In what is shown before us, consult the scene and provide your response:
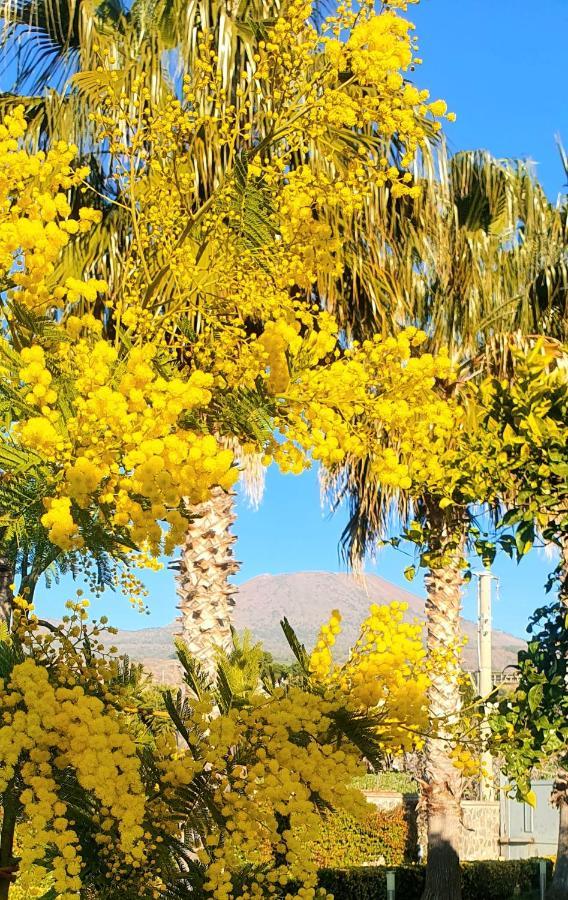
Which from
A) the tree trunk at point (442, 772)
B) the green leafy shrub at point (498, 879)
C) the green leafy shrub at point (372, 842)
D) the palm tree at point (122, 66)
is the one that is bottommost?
the green leafy shrub at point (498, 879)

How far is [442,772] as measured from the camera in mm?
10742

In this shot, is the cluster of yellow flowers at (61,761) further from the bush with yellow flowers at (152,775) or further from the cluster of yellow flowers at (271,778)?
the cluster of yellow flowers at (271,778)

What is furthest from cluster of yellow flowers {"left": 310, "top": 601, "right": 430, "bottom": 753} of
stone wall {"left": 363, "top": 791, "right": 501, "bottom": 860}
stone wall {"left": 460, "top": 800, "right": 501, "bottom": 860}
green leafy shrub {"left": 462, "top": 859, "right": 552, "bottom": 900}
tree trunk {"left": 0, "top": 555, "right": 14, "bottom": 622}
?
stone wall {"left": 460, "top": 800, "right": 501, "bottom": 860}

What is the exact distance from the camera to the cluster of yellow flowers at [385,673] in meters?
3.10

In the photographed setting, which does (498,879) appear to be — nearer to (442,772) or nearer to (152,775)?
(442,772)

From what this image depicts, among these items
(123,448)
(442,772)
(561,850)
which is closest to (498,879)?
(561,850)

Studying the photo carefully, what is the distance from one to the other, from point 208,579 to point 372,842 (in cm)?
932

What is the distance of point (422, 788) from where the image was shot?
10961 mm

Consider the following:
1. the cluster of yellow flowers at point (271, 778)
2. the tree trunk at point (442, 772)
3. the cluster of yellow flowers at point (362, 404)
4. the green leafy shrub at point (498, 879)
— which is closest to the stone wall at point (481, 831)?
the green leafy shrub at point (498, 879)

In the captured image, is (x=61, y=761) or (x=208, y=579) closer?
(x=61, y=761)

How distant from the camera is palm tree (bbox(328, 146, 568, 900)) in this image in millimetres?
9594

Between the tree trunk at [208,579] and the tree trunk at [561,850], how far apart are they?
4868 millimetres

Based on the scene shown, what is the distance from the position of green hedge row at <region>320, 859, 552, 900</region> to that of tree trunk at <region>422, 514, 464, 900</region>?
84.9 inches

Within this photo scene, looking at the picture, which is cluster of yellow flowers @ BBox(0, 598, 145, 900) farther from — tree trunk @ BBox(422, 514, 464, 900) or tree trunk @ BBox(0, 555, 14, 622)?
tree trunk @ BBox(422, 514, 464, 900)
